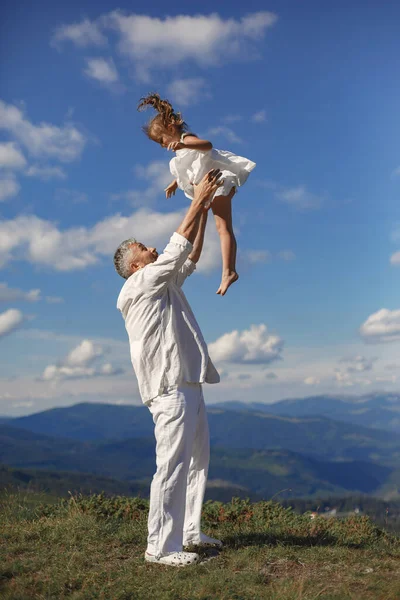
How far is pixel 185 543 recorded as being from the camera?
6.51 meters

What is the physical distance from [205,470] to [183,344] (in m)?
1.56

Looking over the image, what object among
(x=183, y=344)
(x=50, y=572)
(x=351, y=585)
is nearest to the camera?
(x=351, y=585)

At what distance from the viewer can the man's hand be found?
603 cm

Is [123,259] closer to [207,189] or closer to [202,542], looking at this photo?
[207,189]

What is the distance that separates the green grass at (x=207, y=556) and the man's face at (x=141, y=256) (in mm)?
3161

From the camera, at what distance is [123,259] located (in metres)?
6.44

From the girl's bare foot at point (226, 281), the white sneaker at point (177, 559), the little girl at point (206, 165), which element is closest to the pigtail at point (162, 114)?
the little girl at point (206, 165)

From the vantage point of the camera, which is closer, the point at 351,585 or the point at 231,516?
the point at 351,585

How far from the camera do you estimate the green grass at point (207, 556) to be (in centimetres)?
513

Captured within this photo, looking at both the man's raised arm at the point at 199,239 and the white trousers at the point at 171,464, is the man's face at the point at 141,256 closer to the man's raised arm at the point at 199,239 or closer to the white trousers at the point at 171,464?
the man's raised arm at the point at 199,239

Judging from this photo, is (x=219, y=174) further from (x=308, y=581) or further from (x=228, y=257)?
(x=308, y=581)

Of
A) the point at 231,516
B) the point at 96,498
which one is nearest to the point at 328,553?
the point at 231,516

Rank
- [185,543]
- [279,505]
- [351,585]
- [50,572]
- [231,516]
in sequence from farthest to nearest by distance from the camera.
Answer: [279,505] < [231,516] < [185,543] < [50,572] < [351,585]

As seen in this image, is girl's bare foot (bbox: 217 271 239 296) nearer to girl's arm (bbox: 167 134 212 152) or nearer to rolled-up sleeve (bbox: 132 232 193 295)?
rolled-up sleeve (bbox: 132 232 193 295)
